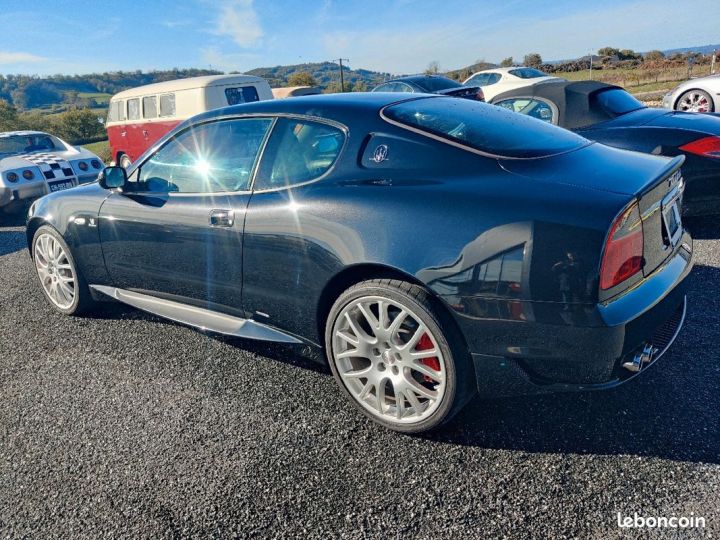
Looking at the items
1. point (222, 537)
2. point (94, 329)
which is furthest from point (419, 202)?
point (94, 329)

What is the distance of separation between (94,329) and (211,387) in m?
1.38

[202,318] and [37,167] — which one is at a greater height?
[37,167]

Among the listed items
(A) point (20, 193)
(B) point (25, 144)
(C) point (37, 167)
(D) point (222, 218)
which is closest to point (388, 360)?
(D) point (222, 218)

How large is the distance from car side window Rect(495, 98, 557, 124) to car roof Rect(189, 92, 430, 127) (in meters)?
3.10

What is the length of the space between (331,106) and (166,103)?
10.1m

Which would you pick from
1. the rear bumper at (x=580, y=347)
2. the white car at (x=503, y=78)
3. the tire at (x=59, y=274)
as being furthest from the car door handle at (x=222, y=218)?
the white car at (x=503, y=78)

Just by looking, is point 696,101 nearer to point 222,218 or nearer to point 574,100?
point 574,100

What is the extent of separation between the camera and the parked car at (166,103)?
10672mm

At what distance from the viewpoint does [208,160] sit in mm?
2980

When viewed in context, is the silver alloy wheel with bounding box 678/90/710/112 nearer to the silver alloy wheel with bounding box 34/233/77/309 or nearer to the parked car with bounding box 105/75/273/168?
the parked car with bounding box 105/75/273/168

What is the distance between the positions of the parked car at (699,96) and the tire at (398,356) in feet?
29.5

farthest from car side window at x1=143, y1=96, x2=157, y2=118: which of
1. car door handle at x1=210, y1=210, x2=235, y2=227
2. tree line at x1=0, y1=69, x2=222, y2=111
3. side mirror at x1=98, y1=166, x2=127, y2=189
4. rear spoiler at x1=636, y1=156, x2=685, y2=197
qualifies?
tree line at x1=0, y1=69, x2=222, y2=111

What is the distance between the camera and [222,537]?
71.7 inches

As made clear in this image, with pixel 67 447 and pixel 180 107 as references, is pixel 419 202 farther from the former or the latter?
pixel 180 107
